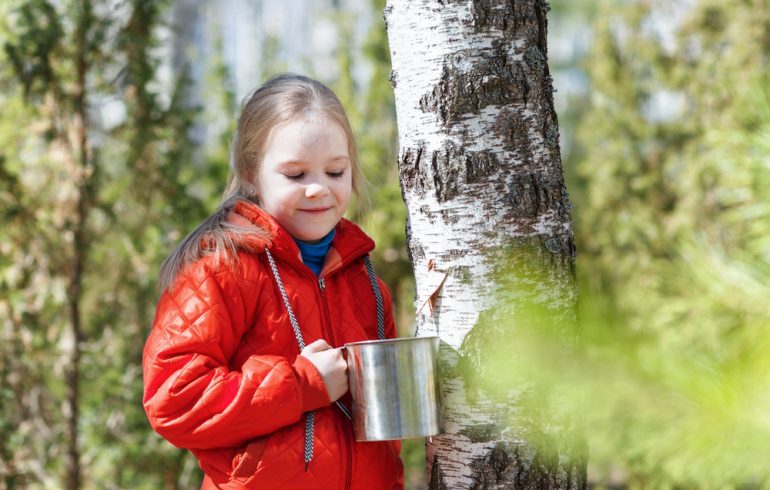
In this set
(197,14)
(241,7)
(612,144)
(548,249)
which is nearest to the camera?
(548,249)

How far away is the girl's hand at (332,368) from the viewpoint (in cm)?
167

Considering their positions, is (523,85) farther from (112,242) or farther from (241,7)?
(241,7)

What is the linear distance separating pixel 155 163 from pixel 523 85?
8.31 feet

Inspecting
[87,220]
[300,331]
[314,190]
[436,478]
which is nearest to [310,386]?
[300,331]

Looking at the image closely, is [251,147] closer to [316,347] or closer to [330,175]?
[330,175]

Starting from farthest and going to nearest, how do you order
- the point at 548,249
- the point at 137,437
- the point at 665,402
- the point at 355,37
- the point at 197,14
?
the point at 197,14, the point at 355,37, the point at 137,437, the point at 548,249, the point at 665,402

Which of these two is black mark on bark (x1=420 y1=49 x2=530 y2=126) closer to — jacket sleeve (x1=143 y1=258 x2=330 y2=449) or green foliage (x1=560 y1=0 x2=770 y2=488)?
green foliage (x1=560 y1=0 x2=770 y2=488)

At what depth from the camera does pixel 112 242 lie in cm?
374

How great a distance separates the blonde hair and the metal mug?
412 millimetres

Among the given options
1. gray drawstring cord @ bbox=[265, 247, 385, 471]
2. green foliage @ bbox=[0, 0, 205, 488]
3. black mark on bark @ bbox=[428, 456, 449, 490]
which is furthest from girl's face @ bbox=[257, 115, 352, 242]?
green foliage @ bbox=[0, 0, 205, 488]

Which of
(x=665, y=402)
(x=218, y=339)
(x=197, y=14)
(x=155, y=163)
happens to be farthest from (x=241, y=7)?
(x=665, y=402)

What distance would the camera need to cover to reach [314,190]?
5.93 ft

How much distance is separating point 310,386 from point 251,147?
0.62 m

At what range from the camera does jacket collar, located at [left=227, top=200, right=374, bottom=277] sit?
181 centimetres
